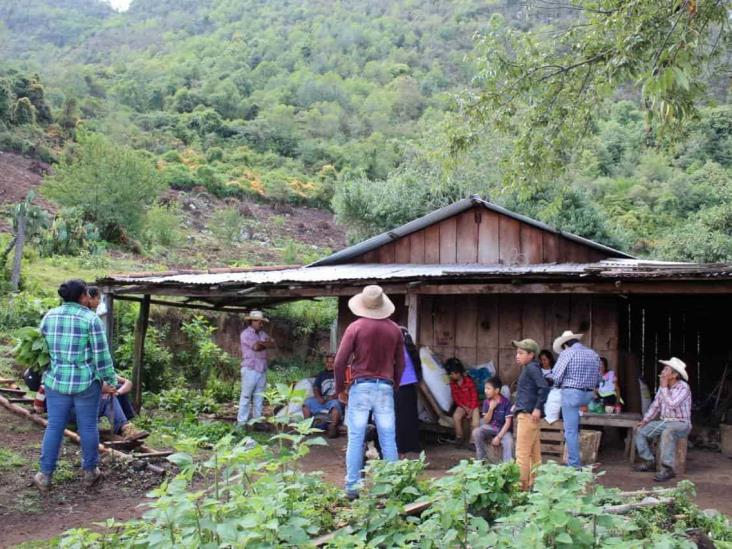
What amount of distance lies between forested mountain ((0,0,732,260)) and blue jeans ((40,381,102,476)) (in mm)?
5439

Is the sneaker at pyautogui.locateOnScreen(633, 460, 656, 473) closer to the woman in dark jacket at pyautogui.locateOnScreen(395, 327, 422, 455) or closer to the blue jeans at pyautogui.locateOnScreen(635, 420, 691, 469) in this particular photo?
the blue jeans at pyautogui.locateOnScreen(635, 420, 691, 469)

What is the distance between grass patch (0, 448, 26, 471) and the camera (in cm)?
689

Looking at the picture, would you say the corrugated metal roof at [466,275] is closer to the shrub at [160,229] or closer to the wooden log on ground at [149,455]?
the wooden log on ground at [149,455]

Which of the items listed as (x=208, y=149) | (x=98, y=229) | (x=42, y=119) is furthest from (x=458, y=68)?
(x=98, y=229)

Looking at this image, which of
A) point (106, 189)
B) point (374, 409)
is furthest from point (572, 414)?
point (106, 189)

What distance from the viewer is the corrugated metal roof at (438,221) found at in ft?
38.1

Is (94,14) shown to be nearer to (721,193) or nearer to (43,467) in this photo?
(721,193)

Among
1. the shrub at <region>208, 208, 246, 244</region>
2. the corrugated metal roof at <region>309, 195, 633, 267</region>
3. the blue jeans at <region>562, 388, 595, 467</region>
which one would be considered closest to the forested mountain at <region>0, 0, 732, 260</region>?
the corrugated metal roof at <region>309, 195, 633, 267</region>

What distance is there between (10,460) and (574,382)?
5665mm

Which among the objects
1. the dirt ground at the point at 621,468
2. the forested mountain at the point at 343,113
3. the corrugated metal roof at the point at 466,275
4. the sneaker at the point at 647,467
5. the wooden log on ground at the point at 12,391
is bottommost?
the dirt ground at the point at 621,468

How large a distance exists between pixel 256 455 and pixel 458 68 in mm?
84062

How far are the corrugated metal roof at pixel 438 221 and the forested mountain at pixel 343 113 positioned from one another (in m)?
0.50

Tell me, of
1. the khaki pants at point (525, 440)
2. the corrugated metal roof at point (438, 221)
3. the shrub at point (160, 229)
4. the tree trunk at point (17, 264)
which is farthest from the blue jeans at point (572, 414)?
the shrub at point (160, 229)

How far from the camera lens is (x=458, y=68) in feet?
273
